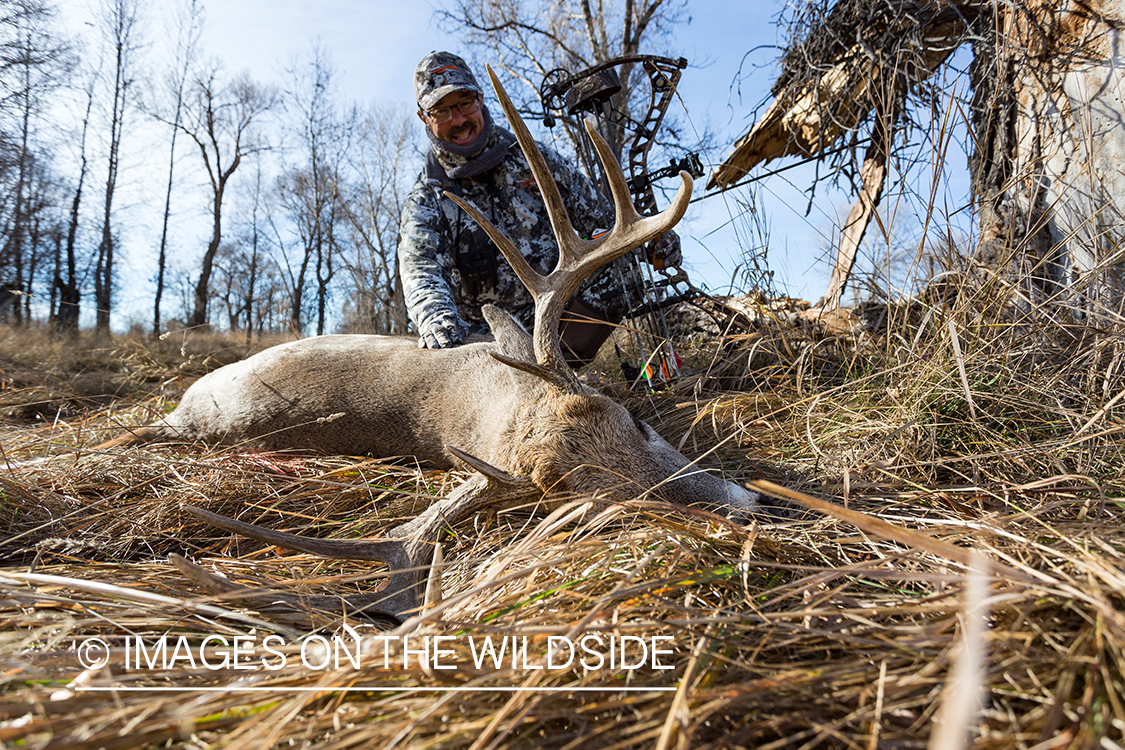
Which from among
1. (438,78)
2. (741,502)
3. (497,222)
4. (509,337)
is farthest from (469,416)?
(438,78)

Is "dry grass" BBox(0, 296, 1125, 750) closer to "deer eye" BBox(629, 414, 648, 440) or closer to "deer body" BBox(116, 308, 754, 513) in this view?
"deer body" BBox(116, 308, 754, 513)

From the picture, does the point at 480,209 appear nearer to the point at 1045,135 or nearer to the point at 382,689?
the point at 1045,135

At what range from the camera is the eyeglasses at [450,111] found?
14.1 feet

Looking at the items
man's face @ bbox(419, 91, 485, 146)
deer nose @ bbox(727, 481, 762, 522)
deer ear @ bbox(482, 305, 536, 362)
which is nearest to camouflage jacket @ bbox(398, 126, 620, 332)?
man's face @ bbox(419, 91, 485, 146)

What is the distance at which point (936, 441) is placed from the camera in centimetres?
200

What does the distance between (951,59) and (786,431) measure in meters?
2.05

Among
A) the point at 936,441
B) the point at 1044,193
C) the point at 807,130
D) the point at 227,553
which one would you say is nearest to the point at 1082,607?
the point at 936,441

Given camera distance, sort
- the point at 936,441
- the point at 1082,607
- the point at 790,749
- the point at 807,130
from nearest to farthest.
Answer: the point at 790,749, the point at 1082,607, the point at 936,441, the point at 807,130

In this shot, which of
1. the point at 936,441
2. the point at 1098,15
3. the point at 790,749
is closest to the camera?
the point at 790,749

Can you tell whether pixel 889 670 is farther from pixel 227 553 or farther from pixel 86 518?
pixel 86 518

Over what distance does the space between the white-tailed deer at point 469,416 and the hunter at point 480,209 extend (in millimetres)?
A: 1060

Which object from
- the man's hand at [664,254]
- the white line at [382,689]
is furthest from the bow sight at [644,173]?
the white line at [382,689]

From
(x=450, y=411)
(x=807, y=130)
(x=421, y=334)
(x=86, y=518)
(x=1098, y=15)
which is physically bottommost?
(x=86, y=518)

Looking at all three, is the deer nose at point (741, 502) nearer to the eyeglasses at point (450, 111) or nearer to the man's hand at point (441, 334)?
the man's hand at point (441, 334)
